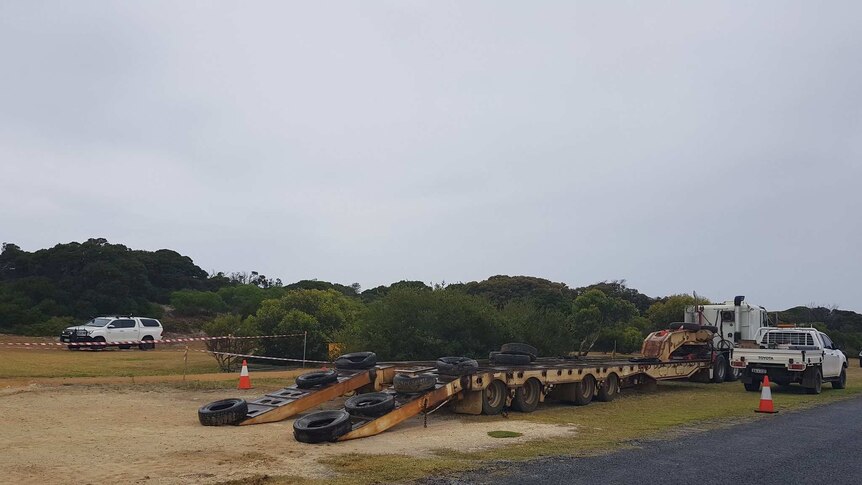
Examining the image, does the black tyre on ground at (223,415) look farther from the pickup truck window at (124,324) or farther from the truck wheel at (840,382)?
the pickup truck window at (124,324)

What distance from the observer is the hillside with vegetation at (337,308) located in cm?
2172

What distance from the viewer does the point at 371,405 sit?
10984mm

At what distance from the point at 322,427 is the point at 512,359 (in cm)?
603

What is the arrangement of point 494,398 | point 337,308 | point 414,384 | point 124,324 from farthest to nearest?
point 124,324 → point 337,308 → point 494,398 → point 414,384

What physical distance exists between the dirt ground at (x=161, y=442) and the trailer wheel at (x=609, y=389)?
4347mm

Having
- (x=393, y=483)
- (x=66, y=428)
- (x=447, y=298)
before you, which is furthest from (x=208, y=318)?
(x=393, y=483)

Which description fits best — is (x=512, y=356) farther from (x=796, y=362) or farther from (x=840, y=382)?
(x=840, y=382)

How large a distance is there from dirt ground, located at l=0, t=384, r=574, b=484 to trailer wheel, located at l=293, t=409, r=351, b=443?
0.18 meters

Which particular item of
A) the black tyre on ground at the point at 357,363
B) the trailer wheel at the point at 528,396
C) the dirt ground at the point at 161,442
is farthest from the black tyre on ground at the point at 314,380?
the trailer wheel at the point at 528,396

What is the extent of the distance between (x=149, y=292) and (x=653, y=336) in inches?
1718

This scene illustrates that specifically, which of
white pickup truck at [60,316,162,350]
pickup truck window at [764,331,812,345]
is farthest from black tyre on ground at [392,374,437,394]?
white pickup truck at [60,316,162,350]

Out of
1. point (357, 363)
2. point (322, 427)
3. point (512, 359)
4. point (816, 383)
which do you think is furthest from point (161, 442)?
point (816, 383)

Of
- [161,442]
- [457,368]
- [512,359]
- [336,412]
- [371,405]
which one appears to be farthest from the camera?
[512,359]

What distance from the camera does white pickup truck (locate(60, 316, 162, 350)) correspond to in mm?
30438
